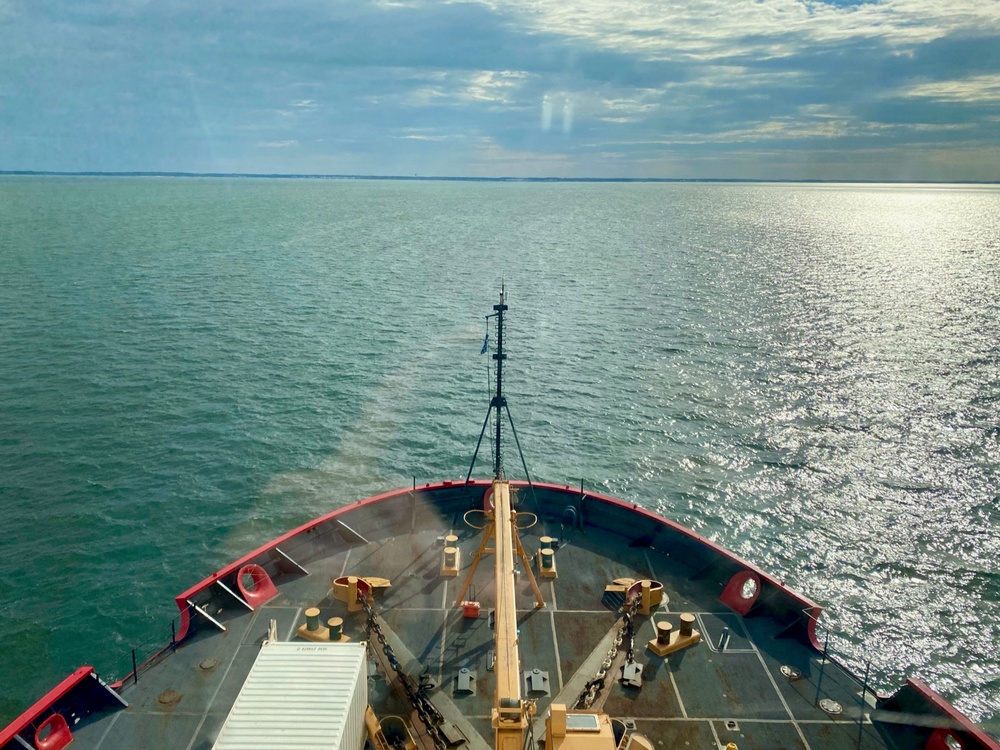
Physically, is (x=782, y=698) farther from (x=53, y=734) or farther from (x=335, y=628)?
(x=53, y=734)

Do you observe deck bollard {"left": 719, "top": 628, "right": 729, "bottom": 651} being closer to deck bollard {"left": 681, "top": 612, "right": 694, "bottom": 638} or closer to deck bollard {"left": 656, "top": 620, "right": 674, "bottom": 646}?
deck bollard {"left": 681, "top": 612, "right": 694, "bottom": 638}

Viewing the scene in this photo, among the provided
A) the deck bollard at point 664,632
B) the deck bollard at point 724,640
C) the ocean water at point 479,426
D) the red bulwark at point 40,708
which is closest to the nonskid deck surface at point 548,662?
the deck bollard at point 724,640

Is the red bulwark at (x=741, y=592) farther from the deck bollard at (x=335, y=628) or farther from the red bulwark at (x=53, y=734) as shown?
the red bulwark at (x=53, y=734)

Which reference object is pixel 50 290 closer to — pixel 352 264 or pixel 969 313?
pixel 352 264

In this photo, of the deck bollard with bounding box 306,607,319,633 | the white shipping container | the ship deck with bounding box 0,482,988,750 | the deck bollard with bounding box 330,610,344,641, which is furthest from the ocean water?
the white shipping container

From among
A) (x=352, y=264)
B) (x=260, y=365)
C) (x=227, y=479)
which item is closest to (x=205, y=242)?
(x=352, y=264)
